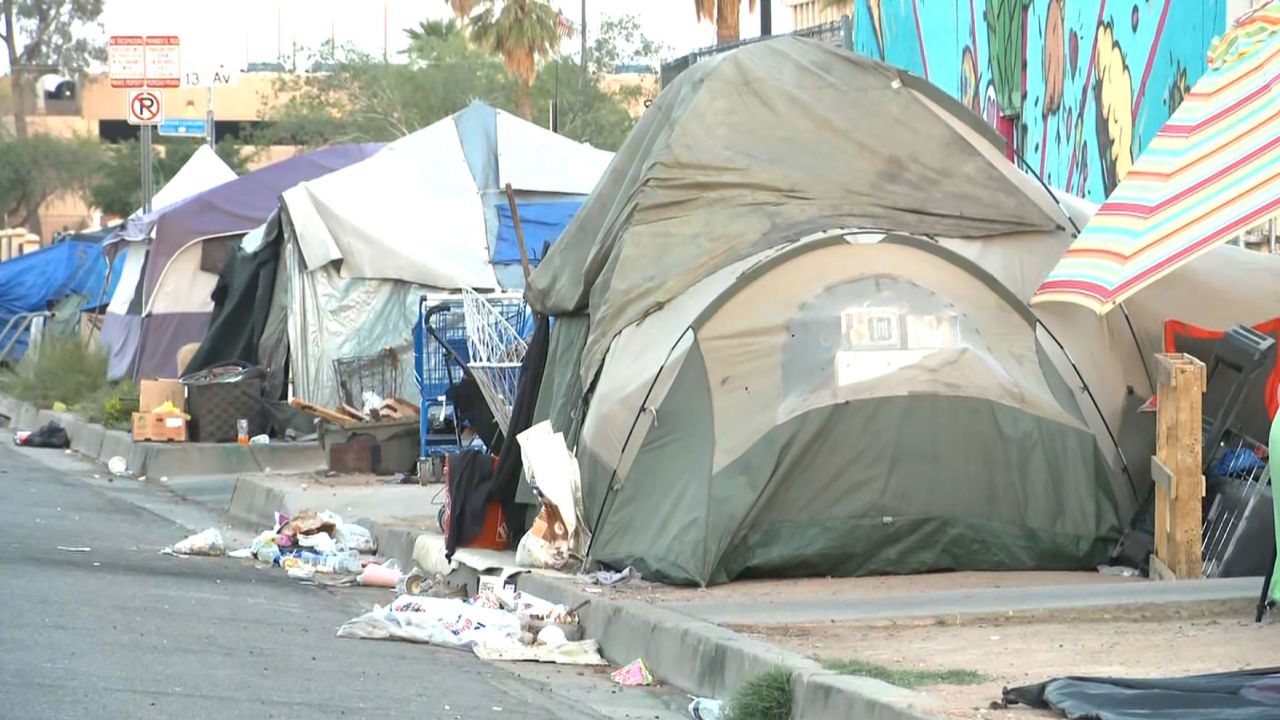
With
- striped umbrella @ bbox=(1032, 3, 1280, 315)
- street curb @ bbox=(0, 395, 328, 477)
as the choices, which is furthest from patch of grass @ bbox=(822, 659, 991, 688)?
street curb @ bbox=(0, 395, 328, 477)

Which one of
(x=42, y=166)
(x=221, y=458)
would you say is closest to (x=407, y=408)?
(x=221, y=458)

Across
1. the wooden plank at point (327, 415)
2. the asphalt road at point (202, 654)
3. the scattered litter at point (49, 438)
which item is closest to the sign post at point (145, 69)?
the scattered litter at point (49, 438)

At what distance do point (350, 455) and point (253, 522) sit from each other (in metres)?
1.72

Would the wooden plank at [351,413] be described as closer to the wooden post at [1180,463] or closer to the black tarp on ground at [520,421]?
the black tarp on ground at [520,421]

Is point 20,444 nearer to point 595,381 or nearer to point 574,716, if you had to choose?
point 595,381

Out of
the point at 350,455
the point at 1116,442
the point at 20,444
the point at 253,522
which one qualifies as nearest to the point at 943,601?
the point at 1116,442

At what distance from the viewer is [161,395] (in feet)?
65.9

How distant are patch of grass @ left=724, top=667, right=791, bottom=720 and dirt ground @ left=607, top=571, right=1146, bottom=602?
2.01 metres

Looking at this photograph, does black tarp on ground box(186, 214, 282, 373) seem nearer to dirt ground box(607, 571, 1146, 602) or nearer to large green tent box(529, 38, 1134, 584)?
large green tent box(529, 38, 1134, 584)

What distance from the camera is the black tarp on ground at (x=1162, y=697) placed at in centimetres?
604

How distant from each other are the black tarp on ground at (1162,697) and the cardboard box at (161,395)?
14.9 meters

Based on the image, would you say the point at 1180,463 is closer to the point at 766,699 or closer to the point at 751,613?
the point at 751,613

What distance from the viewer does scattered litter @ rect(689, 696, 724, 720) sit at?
7.36 m

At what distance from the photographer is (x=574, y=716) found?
756 centimetres
